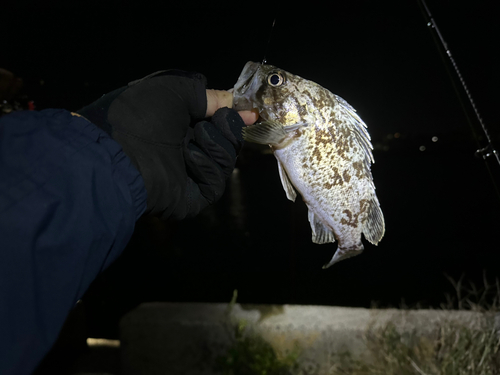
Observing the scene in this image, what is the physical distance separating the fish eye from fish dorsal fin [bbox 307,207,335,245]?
1.23 m

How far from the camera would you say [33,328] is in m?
1.04

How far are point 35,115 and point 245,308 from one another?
11.8ft

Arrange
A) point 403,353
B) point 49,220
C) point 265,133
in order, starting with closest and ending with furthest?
point 49,220 < point 265,133 < point 403,353

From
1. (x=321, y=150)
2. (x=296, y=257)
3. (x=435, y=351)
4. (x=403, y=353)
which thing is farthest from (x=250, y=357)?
(x=296, y=257)

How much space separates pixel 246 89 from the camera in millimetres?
2766

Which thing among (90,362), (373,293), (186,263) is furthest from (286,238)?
(90,362)

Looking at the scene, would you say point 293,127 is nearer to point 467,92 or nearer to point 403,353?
point 467,92

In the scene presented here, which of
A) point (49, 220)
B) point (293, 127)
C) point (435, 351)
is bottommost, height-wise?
point (435, 351)

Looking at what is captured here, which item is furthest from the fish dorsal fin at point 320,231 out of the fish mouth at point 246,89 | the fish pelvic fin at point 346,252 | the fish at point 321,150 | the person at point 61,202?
the person at point 61,202

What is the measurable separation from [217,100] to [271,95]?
0.52 m

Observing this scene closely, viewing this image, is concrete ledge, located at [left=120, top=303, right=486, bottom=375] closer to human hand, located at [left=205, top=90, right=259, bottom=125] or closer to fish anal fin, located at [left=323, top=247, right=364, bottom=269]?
fish anal fin, located at [left=323, top=247, right=364, bottom=269]

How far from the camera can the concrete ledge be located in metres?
3.73

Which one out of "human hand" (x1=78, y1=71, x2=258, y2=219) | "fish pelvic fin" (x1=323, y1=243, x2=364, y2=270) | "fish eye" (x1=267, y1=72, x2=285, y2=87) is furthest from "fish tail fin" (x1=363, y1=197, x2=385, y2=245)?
"fish eye" (x1=267, y1=72, x2=285, y2=87)

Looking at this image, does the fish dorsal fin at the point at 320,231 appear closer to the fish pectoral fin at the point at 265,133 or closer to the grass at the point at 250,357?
the fish pectoral fin at the point at 265,133
